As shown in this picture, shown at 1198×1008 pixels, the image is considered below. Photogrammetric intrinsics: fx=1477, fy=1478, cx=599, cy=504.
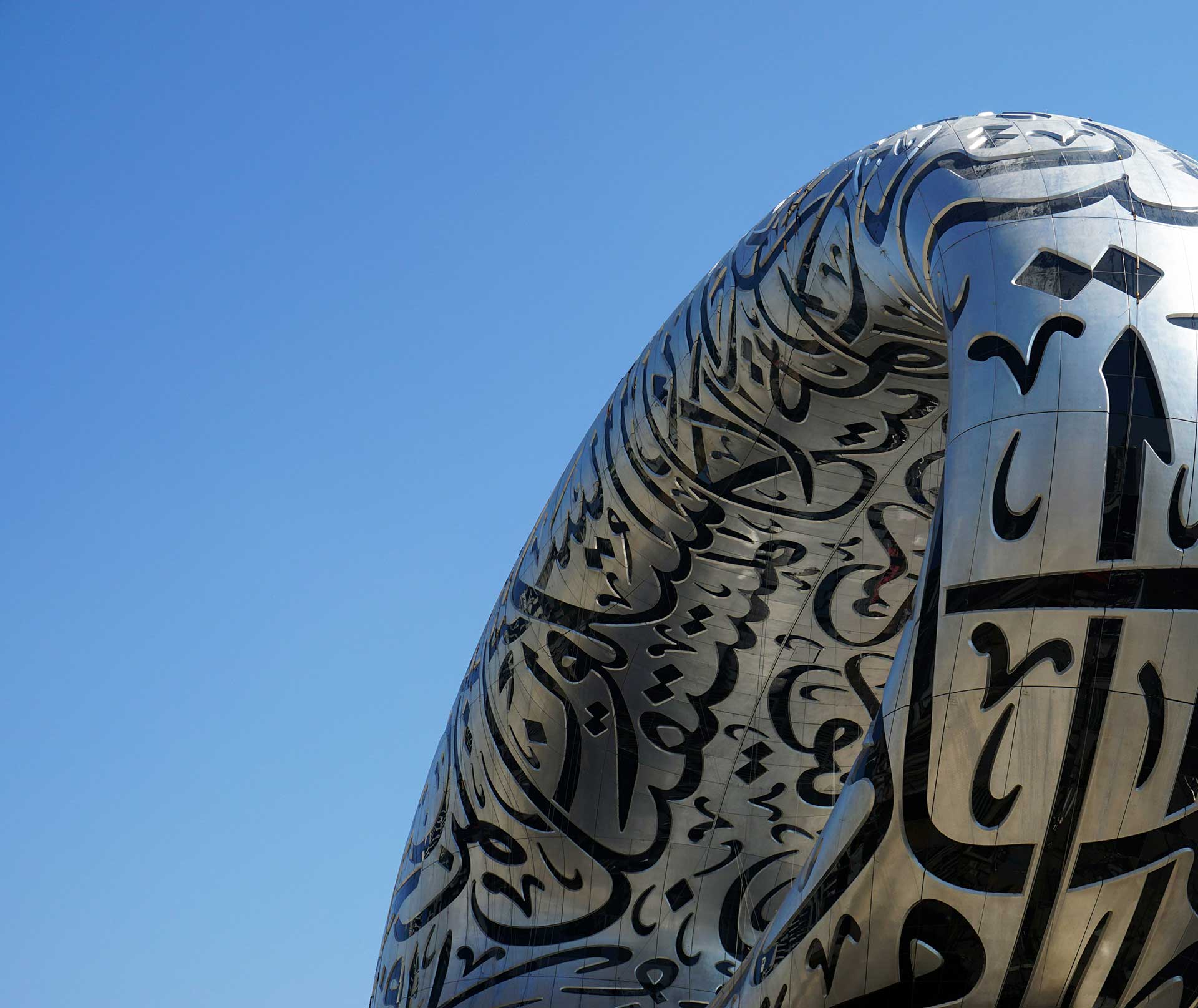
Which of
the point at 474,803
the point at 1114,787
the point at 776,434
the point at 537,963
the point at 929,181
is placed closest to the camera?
the point at 1114,787

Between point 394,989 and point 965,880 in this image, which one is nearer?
point 965,880

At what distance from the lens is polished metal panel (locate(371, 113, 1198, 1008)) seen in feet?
17.0

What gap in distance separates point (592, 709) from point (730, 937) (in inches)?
70.2

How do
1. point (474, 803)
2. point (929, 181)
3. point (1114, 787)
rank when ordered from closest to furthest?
point (1114, 787) → point (929, 181) → point (474, 803)

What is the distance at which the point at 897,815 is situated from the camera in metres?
5.49

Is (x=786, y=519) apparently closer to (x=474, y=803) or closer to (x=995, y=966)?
(x=474, y=803)

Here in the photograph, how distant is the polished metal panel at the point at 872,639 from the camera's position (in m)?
5.20

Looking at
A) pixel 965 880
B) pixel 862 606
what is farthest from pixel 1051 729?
pixel 862 606

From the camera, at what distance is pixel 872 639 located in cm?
1030

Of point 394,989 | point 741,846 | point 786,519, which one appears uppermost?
point 786,519

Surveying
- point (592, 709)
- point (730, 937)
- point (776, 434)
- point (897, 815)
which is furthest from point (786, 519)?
point (897, 815)

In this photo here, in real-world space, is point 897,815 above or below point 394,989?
above

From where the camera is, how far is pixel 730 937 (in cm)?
993

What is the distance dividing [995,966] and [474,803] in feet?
19.2
